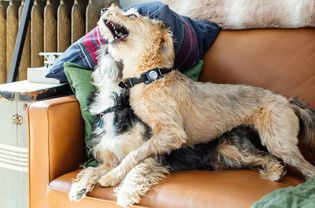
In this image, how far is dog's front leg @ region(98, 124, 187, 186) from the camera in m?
1.42

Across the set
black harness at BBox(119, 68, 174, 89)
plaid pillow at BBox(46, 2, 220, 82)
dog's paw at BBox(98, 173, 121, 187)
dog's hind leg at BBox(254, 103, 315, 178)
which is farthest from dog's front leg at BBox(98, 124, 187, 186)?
plaid pillow at BBox(46, 2, 220, 82)

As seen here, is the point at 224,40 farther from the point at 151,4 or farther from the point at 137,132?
the point at 137,132

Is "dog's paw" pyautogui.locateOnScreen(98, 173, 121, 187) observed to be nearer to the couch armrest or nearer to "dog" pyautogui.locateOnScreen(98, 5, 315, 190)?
"dog" pyautogui.locateOnScreen(98, 5, 315, 190)

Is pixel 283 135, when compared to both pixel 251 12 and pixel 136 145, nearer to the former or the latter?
pixel 136 145

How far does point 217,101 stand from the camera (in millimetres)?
1567

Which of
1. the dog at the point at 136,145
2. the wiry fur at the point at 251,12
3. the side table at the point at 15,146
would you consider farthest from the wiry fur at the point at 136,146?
the wiry fur at the point at 251,12

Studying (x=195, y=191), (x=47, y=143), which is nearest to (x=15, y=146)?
(x=47, y=143)

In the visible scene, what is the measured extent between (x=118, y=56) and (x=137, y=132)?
283 millimetres

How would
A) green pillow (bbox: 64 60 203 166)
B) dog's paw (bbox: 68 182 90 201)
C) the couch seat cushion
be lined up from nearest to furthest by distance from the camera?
the couch seat cushion < dog's paw (bbox: 68 182 90 201) < green pillow (bbox: 64 60 203 166)

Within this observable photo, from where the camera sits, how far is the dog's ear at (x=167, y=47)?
1538mm

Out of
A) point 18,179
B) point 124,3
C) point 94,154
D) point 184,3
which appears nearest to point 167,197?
point 94,154

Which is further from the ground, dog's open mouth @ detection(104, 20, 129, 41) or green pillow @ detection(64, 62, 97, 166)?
dog's open mouth @ detection(104, 20, 129, 41)

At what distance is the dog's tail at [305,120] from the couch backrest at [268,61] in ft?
0.49

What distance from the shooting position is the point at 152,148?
1.44 metres
